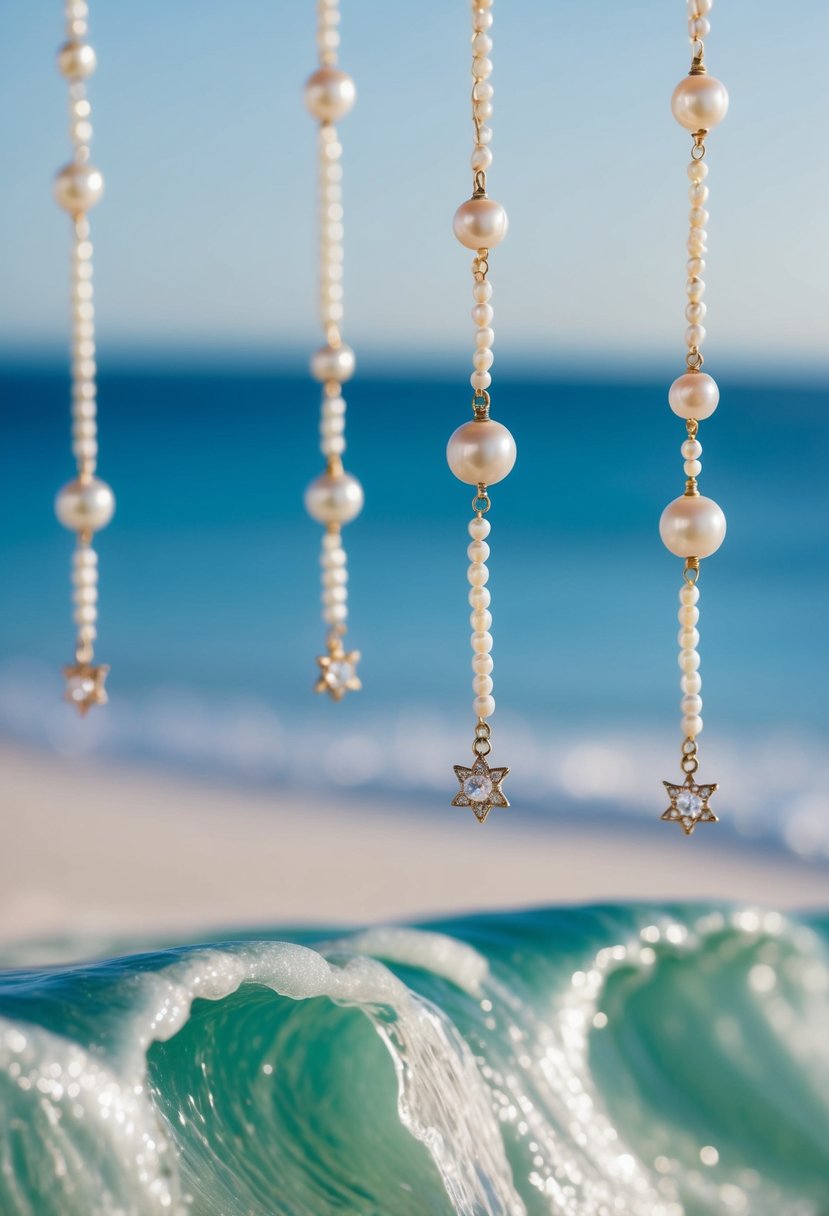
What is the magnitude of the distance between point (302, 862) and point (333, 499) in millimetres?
2760

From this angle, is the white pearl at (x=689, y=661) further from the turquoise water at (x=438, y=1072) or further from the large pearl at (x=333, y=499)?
the large pearl at (x=333, y=499)

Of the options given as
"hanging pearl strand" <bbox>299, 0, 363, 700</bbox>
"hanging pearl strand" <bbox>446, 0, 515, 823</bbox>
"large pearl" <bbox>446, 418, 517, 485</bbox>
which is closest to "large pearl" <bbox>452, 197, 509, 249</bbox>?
"hanging pearl strand" <bbox>446, 0, 515, 823</bbox>

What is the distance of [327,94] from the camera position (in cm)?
181

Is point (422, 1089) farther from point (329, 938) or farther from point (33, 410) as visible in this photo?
point (33, 410)

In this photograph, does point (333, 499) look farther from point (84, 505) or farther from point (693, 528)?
point (693, 528)

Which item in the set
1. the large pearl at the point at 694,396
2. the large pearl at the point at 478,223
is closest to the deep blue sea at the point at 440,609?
the large pearl at the point at 694,396

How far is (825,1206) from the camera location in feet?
4.16

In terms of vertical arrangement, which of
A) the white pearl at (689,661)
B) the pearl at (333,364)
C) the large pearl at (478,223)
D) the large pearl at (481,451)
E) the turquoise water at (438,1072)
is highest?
the large pearl at (478,223)

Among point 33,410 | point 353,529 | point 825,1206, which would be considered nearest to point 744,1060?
point 825,1206

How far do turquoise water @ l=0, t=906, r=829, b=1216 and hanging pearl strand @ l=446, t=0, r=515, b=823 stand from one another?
0.50ft

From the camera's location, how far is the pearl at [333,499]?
190 centimetres

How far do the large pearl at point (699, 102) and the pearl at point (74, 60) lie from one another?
852 mm

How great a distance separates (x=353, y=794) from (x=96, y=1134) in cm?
449

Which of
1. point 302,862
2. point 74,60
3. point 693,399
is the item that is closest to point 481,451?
point 693,399
